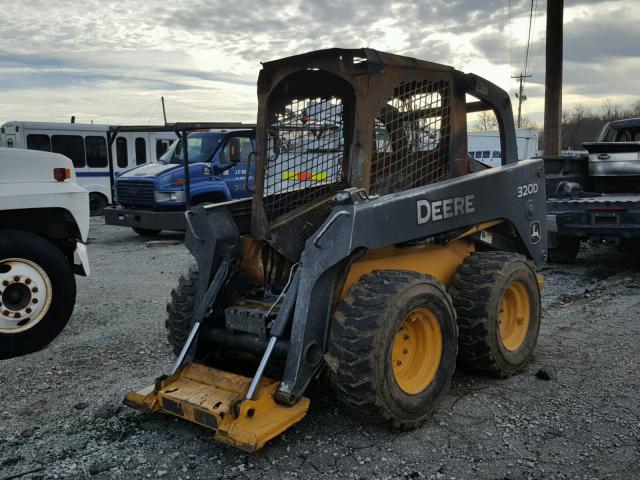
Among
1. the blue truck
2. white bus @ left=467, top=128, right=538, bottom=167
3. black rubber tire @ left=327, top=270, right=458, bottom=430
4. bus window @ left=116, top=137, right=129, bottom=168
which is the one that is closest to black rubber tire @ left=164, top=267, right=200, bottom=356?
black rubber tire @ left=327, top=270, right=458, bottom=430

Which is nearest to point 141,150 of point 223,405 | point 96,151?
point 96,151

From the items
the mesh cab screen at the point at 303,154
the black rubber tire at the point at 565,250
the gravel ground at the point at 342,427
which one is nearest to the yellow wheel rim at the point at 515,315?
the gravel ground at the point at 342,427

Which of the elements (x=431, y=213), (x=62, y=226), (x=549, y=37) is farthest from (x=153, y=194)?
(x=431, y=213)

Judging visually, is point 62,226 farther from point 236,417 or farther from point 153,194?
point 153,194

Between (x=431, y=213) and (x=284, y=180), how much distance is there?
114 centimetres

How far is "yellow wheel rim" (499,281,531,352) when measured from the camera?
191 inches

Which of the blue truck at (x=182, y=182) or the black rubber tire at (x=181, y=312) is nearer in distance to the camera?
the black rubber tire at (x=181, y=312)

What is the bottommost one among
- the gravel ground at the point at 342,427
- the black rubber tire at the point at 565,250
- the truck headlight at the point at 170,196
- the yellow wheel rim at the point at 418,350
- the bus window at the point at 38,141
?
the gravel ground at the point at 342,427

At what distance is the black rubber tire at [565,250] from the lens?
921 centimetres

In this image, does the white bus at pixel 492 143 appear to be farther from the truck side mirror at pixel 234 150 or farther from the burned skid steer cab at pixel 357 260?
the burned skid steer cab at pixel 357 260

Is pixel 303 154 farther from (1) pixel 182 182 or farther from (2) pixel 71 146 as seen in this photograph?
(2) pixel 71 146

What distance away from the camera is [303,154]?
464 centimetres

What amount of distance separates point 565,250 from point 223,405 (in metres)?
7.15

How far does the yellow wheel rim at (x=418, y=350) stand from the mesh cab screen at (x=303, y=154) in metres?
1.25
